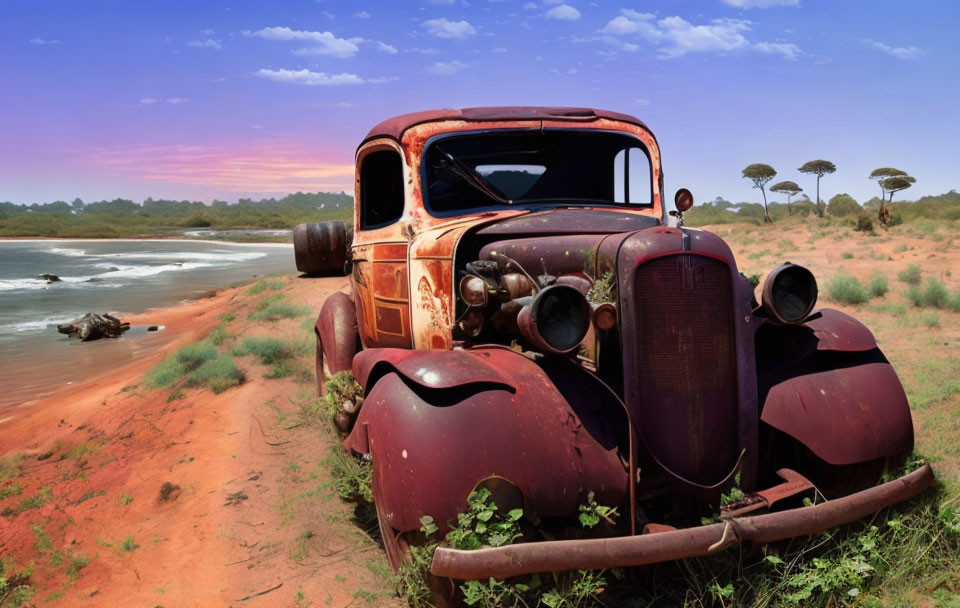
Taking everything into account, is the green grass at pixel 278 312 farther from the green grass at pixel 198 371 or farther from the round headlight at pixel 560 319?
the round headlight at pixel 560 319

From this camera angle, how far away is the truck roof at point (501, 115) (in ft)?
15.5

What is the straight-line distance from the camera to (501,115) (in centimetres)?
471

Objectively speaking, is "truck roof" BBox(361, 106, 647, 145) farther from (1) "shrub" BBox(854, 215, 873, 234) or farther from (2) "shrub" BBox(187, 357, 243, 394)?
(1) "shrub" BBox(854, 215, 873, 234)

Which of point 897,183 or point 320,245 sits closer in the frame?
point 320,245

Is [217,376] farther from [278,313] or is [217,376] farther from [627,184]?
[627,184]

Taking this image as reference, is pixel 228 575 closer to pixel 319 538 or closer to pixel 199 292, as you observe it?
pixel 319 538

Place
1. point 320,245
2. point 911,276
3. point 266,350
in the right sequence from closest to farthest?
point 320,245 → point 266,350 → point 911,276

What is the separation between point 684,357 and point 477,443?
40.5 inches

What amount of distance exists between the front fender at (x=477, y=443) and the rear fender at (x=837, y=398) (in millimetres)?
916

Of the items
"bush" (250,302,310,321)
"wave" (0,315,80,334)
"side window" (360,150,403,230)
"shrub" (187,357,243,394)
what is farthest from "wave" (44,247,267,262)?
"side window" (360,150,403,230)

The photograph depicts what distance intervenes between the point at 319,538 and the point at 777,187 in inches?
1581

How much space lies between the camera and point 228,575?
4102 mm

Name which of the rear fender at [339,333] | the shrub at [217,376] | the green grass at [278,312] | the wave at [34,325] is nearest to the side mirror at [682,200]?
the rear fender at [339,333]

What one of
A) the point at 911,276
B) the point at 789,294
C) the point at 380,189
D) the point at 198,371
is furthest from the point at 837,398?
the point at 911,276
